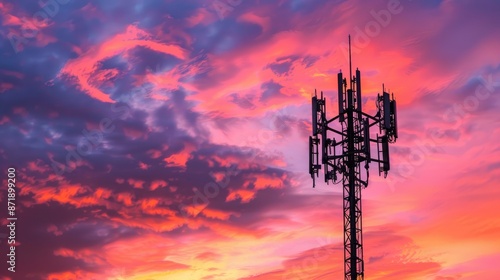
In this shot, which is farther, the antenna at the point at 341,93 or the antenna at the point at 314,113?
the antenna at the point at 314,113

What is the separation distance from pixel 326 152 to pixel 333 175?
2152 mm

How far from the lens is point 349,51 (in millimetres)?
68812

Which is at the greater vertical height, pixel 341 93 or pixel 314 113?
pixel 341 93

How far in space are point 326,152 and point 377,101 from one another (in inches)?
268

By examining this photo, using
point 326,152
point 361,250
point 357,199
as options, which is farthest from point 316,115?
point 361,250

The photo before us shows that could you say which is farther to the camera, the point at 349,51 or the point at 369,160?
the point at 349,51

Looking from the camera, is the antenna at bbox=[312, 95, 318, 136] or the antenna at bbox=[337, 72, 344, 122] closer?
the antenna at bbox=[337, 72, 344, 122]

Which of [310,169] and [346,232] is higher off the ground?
[310,169]

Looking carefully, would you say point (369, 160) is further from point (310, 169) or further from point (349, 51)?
point (349, 51)

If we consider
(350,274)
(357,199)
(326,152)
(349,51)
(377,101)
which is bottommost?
(350,274)

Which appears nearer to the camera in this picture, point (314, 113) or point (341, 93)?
point (341, 93)

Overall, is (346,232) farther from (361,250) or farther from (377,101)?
(377,101)

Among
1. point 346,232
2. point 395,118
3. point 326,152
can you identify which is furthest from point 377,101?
point 346,232

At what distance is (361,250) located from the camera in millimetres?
62281
